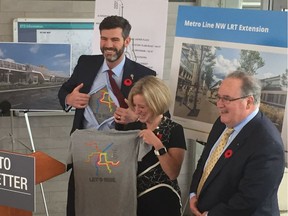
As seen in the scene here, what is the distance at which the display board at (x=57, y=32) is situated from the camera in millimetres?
4125

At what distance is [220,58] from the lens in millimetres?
2945

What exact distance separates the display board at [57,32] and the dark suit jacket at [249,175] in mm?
2234

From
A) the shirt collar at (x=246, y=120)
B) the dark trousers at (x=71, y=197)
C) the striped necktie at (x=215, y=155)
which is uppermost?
the shirt collar at (x=246, y=120)

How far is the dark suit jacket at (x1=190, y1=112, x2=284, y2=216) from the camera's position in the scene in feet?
6.98

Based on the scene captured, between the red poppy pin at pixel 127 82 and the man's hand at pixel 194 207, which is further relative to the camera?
the red poppy pin at pixel 127 82

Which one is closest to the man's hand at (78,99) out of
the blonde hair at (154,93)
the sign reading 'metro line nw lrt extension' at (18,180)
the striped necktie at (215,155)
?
the blonde hair at (154,93)

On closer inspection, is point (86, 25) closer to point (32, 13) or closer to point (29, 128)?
point (32, 13)

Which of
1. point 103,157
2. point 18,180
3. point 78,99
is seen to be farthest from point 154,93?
point 18,180

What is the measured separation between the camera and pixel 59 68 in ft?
12.8

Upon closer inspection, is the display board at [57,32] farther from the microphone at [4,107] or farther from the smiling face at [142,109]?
the smiling face at [142,109]

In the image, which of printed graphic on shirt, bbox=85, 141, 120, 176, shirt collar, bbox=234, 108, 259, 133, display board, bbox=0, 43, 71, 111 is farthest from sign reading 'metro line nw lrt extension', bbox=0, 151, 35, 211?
display board, bbox=0, 43, 71, 111

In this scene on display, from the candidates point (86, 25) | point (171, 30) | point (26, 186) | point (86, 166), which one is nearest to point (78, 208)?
point (86, 166)

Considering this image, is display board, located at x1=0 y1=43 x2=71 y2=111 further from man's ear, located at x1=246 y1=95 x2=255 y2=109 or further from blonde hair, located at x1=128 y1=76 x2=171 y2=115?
man's ear, located at x1=246 y1=95 x2=255 y2=109

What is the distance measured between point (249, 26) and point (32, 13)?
2046 millimetres
